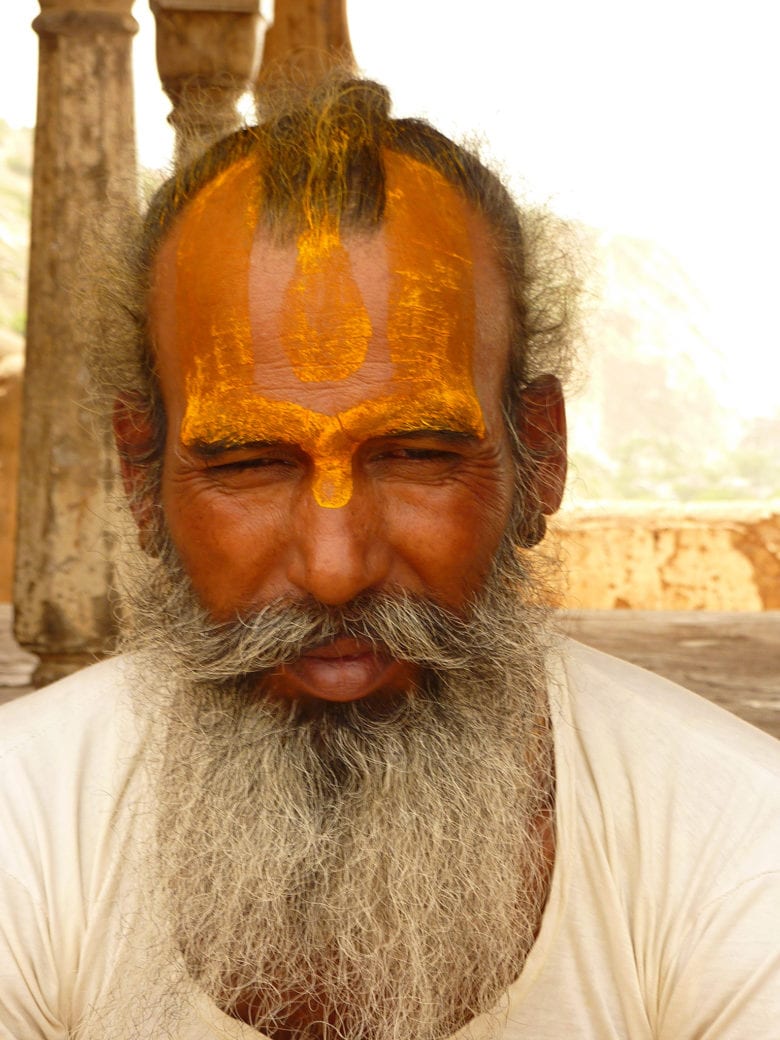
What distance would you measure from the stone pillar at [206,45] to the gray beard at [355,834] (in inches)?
104

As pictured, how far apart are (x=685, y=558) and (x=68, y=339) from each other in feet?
42.6

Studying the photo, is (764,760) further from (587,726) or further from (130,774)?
(130,774)

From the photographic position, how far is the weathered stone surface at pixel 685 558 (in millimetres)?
15703

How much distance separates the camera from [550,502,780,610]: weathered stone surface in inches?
618

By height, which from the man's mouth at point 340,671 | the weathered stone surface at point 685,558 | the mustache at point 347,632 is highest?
the mustache at point 347,632

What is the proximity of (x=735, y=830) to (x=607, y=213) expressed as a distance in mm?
49302

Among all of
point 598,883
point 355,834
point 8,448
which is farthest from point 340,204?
point 8,448

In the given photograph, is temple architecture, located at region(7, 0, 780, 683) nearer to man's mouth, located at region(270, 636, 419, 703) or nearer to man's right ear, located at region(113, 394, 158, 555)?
man's right ear, located at region(113, 394, 158, 555)

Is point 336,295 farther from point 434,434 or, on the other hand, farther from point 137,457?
point 137,457

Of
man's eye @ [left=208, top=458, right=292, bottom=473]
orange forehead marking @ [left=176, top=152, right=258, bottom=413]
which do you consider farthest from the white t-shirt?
orange forehead marking @ [left=176, top=152, right=258, bottom=413]

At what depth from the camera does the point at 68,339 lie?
3729 millimetres

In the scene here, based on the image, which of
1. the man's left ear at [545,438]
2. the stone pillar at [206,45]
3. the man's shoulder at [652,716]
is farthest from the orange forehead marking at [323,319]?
the stone pillar at [206,45]

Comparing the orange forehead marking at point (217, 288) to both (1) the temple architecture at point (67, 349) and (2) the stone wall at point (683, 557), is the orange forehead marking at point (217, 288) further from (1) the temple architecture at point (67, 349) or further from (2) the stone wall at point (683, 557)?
(2) the stone wall at point (683, 557)

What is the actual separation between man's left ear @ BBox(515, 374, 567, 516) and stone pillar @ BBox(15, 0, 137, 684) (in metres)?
1.63
